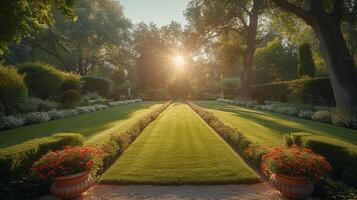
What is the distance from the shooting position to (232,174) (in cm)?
648

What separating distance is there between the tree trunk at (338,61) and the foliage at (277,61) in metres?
37.4

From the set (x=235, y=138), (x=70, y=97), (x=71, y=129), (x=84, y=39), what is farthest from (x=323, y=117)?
(x=84, y=39)

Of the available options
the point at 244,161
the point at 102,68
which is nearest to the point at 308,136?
the point at 244,161

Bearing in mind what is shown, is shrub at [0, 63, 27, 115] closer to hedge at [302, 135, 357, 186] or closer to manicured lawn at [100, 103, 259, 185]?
manicured lawn at [100, 103, 259, 185]

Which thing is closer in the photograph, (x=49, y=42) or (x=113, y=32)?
(x=49, y=42)

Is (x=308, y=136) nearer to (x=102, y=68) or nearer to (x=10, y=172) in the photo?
(x=10, y=172)

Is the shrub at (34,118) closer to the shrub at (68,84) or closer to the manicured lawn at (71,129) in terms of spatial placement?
the manicured lawn at (71,129)

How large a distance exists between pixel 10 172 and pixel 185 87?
45.8 metres

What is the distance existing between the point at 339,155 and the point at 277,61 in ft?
163

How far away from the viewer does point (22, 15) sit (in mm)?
8469

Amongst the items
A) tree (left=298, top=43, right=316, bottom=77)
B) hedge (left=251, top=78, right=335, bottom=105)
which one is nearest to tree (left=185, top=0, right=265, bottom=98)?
tree (left=298, top=43, right=316, bottom=77)

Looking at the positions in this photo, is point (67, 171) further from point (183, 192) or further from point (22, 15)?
point (22, 15)

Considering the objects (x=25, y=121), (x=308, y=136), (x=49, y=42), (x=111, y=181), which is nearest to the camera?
(x=111, y=181)

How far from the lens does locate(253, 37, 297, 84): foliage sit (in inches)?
1996
